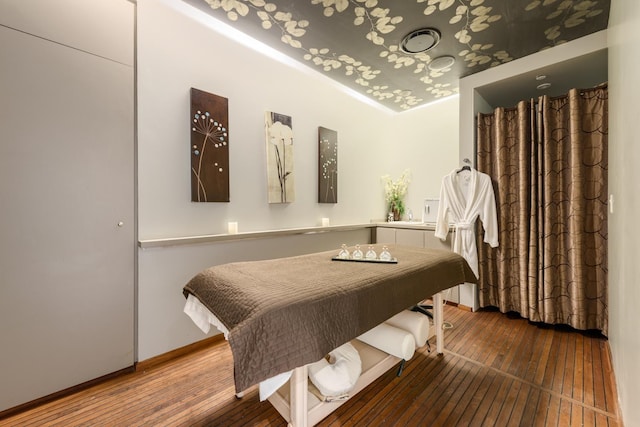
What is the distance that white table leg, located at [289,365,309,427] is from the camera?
3.90ft

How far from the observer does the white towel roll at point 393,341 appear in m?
1.63

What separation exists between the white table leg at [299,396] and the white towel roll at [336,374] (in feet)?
0.58

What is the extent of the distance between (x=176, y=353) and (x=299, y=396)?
137 cm

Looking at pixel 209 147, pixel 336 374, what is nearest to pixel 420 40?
pixel 209 147

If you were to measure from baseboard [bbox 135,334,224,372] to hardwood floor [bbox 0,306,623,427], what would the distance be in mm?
34

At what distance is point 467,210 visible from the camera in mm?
2873

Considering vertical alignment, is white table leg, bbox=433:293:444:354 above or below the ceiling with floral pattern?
below

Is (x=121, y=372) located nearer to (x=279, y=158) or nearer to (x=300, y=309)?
(x=300, y=309)

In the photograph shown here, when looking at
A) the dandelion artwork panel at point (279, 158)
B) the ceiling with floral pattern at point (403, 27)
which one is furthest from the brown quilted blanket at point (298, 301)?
the ceiling with floral pattern at point (403, 27)

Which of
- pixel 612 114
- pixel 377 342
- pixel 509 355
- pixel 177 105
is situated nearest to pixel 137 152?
pixel 177 105

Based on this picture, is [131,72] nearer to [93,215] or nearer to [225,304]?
[93,215]

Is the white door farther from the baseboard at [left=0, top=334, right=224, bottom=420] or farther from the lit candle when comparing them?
the lit candle

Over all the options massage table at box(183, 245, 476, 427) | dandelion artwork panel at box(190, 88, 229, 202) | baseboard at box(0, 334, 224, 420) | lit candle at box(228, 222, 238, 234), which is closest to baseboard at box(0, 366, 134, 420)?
baseboard at box(0, 334, 224, 420)

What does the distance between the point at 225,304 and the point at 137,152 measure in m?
1.44
